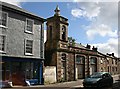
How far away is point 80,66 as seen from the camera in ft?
133

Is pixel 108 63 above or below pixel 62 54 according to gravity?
below

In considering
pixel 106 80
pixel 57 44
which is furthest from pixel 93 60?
pixel 106 80

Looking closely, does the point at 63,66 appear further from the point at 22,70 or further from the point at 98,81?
the point at 98,81

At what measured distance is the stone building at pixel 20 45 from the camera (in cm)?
2520

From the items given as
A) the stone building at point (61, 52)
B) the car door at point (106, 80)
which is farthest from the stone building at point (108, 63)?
the car door at point (106, 80)

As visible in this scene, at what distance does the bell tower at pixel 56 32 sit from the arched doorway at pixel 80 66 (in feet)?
14.5

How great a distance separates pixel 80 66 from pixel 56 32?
827cm

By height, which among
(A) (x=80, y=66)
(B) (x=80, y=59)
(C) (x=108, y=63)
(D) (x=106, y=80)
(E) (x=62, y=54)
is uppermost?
(E) (x=62, y=54)

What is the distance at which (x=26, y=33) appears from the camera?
2800 cm

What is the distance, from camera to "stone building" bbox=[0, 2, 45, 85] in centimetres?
2520

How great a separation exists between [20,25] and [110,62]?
1450 inches

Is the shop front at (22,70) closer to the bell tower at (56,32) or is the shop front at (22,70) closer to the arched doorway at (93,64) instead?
the bell tower at (56,32)

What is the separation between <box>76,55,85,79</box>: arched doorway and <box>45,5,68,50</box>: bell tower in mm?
4431

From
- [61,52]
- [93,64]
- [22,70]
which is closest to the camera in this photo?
[22,70]
